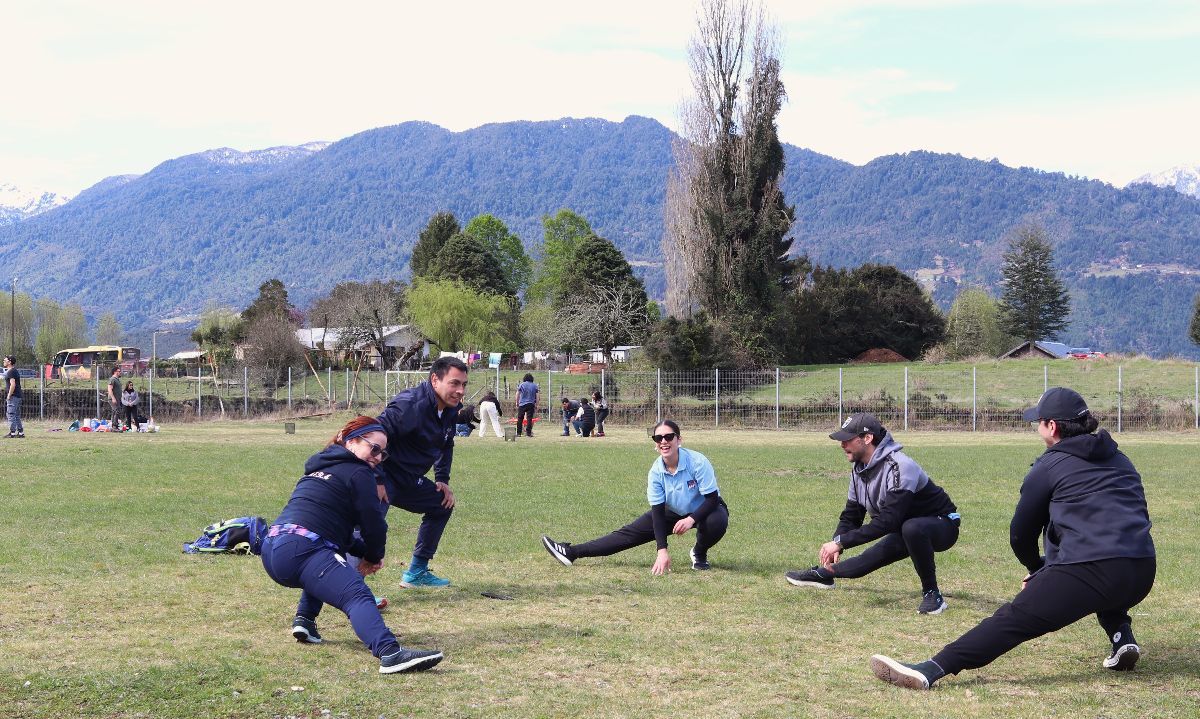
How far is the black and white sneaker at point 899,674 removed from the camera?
19.9ft

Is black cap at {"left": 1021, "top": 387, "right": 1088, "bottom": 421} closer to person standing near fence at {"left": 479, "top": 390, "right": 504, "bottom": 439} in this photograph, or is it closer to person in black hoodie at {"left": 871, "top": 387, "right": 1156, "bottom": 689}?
person in black hoodie at {"left": 871, "top": 387, "right": 1156, "bottom": 689}

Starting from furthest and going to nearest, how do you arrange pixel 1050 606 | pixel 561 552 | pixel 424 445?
pixel 561 552 < pixel 424 445 < pixel 1050 606

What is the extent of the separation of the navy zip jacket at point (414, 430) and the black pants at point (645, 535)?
7.23ft

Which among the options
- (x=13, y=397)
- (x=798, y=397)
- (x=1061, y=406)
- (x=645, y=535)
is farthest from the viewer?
(x=798, y=397)

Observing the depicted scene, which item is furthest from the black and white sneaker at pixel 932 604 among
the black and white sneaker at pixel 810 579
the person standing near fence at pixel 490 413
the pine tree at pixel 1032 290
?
the pine tree at pixel 1032 290

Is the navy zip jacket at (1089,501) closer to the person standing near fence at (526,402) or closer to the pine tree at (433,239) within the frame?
the person standing near fence at (526,402)

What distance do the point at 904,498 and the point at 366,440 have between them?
4.01 m

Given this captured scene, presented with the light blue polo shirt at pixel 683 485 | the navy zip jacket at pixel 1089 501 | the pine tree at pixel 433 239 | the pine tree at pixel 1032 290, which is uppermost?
the pine tree at pixel 433 239

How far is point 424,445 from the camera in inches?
338

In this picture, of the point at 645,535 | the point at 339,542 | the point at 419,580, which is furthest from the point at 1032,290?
the point at 339,542

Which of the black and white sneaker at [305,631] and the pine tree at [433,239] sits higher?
the pine tree at [433,239]

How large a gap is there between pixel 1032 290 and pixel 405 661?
10621 centimetres

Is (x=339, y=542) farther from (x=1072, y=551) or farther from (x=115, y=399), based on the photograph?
(x=115, y=399)

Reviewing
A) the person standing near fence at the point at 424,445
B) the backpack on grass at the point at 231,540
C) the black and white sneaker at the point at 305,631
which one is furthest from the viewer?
the backpack on grass at the point at 231,540
